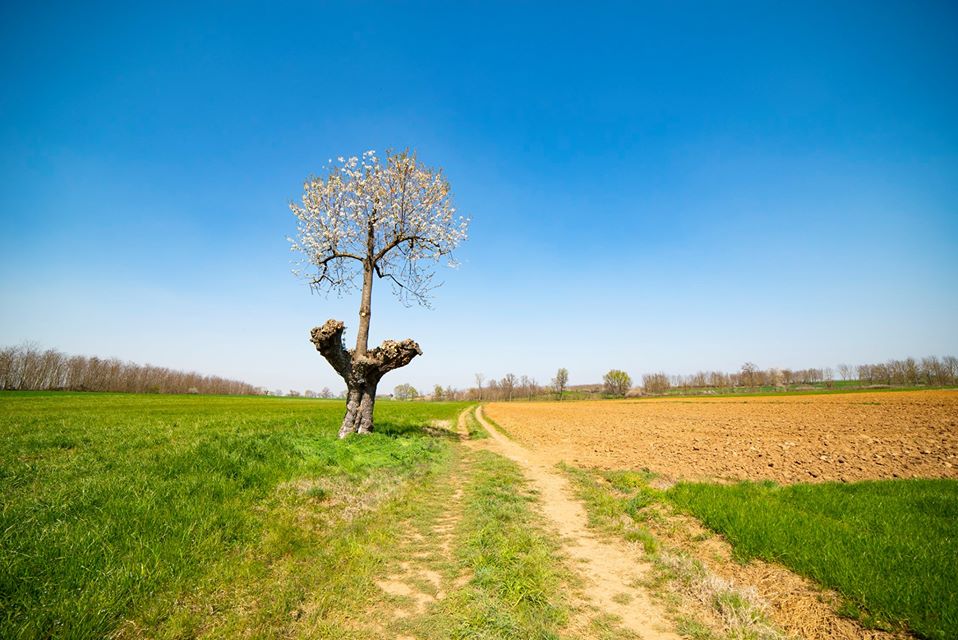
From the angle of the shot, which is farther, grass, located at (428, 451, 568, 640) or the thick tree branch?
the thick tree branch

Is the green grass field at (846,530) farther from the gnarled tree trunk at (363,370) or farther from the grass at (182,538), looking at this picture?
the gnarled tree trunk at (363,370)

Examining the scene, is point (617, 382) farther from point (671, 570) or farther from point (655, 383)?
point (671, 570)

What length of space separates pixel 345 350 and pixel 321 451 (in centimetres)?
460

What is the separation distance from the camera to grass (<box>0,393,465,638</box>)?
3.55 metres

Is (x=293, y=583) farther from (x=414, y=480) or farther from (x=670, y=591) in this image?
(x=414, y=480)

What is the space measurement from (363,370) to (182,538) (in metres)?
10.0

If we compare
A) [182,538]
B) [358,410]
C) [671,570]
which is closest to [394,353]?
[358,410]

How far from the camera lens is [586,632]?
387cm

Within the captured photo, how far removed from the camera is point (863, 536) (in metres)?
5.69

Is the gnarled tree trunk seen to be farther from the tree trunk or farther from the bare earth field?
the bare earth field

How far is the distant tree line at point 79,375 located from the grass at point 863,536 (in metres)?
140

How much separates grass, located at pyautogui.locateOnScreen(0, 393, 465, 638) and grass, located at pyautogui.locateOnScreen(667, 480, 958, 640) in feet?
20.1

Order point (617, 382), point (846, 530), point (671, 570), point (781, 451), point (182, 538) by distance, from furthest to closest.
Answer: point (617, 382) < point (781, 451) < point (846, 530) < point (671, 570) < point (182, 538)

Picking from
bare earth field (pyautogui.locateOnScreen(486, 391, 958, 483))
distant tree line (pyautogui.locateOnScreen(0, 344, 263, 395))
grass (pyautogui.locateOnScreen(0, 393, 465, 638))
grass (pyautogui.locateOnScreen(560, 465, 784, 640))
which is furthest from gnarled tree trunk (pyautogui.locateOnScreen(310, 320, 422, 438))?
distant tree line (pyautogui.locateOnScreen(0, 344, 263, 395))
